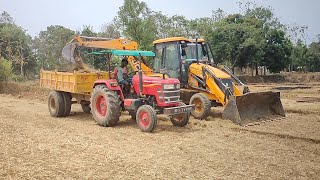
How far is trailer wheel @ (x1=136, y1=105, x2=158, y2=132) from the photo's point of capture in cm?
895

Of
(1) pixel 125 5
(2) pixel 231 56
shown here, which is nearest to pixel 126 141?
(1) pixel 125 5

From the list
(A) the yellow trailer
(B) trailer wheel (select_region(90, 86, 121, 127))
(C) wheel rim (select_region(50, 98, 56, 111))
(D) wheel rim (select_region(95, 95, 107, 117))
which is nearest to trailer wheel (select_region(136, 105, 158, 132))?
(B) trailer wheel (select_region(90, 86, 121, 127))

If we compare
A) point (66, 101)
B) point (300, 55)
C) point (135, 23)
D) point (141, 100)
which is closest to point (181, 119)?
point (141, 100)

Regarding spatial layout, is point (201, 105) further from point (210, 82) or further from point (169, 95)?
point (169, 95)

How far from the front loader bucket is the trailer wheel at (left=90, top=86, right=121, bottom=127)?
3178mm

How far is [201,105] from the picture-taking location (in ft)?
36.7

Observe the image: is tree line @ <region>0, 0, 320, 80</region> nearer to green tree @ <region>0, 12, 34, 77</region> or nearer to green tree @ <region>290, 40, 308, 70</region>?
green tree @ <region>0, 12, 34, 77</region>

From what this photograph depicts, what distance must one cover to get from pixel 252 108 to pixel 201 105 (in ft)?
5.11

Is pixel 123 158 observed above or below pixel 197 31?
below

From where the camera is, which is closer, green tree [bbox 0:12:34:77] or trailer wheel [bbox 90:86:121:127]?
trailer wheel [bbox 90:86:121:127]

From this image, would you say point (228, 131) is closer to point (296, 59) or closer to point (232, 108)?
point (232, 108)

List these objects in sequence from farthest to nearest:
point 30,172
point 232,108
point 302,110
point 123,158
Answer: point 302,110 → point 232,108 → point 123,158 → point 30,172

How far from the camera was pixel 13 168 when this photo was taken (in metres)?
5.89

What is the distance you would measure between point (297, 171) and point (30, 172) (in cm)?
433
